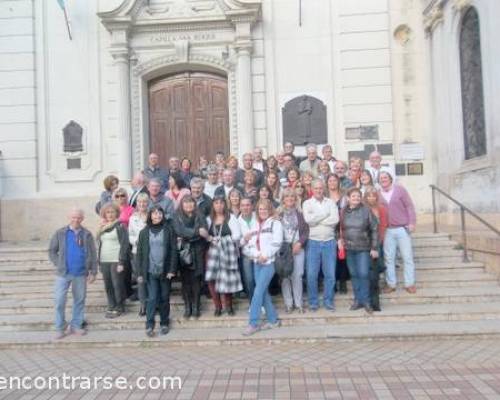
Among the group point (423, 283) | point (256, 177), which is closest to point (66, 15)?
point (256, 177)

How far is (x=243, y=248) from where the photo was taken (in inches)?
268

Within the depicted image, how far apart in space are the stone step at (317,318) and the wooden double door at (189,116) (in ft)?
19.2

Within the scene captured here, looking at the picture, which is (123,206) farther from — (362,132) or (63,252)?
(362,132)

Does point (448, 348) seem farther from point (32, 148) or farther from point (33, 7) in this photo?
point (33, 7)

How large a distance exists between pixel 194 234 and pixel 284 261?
123 centimetres

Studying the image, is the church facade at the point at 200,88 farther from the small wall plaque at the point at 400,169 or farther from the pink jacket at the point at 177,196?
the pink jacket at the point at 177,196

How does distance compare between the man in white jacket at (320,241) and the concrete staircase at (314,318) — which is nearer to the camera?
the concrete staircase at (314,318)

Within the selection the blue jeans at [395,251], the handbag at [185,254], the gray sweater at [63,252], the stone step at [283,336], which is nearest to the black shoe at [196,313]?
the stone step at [283,336]

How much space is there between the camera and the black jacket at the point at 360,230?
690cm

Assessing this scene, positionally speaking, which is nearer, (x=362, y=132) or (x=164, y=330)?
(x=164, y=330)

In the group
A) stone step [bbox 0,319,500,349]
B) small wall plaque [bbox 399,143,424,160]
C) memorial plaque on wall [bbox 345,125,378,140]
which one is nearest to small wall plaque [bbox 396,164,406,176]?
small wall plaque [bbox 399,143,424,160]

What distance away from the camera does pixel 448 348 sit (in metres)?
5.85

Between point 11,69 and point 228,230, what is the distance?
828 centimetres

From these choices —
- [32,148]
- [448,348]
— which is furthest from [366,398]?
[32,148]
